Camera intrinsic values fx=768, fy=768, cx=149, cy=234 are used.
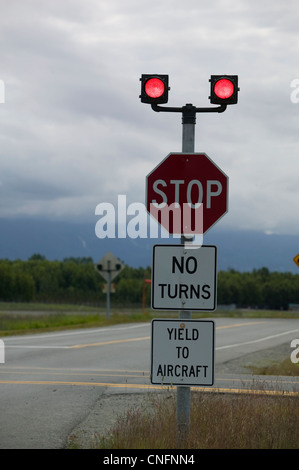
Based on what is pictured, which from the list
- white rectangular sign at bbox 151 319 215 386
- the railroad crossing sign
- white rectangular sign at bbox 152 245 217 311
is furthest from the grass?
the railroad crossing sign

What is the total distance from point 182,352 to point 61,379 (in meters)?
7.36

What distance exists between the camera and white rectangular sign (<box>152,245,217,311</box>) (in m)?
6.96

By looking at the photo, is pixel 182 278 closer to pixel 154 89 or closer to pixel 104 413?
pixel 154 89

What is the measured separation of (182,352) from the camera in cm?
689

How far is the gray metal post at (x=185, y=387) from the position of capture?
7023 mm

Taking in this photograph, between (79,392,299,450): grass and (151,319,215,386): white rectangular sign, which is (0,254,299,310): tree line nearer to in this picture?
(79,392,299,450): grass

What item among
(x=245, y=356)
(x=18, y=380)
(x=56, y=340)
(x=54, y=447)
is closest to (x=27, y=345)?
(x=56, y=340)

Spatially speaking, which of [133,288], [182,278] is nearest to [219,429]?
[182,278]

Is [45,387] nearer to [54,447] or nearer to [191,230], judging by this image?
[54,447]

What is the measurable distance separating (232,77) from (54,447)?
13.6 ft

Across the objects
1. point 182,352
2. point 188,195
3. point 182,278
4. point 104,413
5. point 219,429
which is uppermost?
point 188,195

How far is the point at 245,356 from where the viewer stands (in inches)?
808

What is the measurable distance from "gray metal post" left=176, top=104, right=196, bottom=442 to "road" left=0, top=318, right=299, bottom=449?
1644 millimetres

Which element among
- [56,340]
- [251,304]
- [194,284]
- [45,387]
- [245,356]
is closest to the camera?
[194,284]
